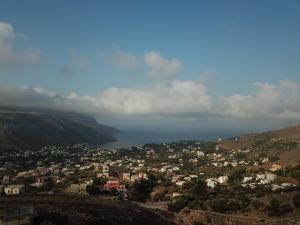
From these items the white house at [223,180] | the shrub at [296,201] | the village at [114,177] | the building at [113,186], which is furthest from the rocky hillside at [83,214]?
the white house at [223,180]

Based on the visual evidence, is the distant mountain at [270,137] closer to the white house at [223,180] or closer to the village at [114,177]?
the village at [114,177]

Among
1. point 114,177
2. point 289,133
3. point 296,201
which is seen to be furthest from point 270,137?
point 296,201

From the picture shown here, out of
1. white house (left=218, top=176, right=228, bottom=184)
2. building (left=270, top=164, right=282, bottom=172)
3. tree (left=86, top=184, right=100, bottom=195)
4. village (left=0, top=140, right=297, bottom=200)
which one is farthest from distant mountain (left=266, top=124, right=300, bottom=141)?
tree (left=86, top=184, right=100, bottom=195)

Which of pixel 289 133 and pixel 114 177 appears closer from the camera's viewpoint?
pixel 114 177

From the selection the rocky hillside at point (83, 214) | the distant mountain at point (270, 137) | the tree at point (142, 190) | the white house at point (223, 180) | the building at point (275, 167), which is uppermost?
the distant mountain at point (270, 137)

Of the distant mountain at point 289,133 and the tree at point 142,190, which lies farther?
the distant mountain at point 289,133

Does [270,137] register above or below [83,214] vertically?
above

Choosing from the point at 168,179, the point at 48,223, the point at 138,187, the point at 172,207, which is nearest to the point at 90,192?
the point at 138,187

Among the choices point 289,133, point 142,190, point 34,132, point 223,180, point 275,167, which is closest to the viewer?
point 142,190

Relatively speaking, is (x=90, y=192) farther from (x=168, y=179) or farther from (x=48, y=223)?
(x=48, y=223)

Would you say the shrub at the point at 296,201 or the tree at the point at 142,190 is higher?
the shrub at the point at 296,201

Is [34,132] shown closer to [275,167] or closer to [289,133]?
[289,133]
